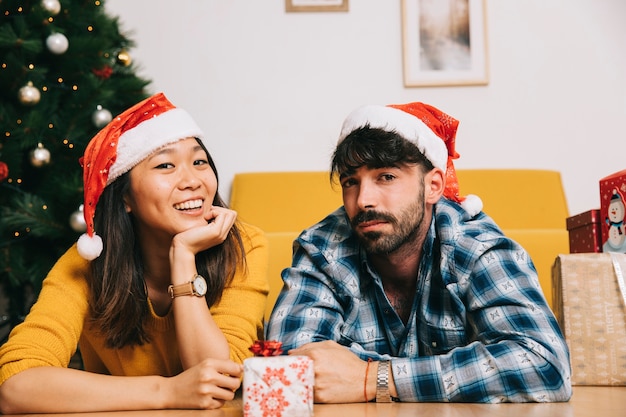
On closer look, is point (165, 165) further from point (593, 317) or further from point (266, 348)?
point (593, 317)

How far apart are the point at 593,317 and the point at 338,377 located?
0.80 meters

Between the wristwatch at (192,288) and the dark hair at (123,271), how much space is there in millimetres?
112

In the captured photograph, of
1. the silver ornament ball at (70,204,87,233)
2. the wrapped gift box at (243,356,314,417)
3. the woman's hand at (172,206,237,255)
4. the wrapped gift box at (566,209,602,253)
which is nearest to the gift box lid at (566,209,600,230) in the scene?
the wrapped gift box at (566,209,602,253)

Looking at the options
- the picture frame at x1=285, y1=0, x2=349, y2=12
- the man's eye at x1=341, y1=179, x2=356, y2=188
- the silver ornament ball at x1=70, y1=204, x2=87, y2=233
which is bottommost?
the silver ornament ball at x1=70, y1=204, x2=87, y2=233

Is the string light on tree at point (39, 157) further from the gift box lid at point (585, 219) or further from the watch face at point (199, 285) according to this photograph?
the gift box lid at point (585, 219)

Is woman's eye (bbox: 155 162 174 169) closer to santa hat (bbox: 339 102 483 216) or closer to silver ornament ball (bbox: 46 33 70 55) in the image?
santa hat (bbox: 339 102 483 216)

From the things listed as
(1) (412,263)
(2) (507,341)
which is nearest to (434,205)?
(1) (412,263)

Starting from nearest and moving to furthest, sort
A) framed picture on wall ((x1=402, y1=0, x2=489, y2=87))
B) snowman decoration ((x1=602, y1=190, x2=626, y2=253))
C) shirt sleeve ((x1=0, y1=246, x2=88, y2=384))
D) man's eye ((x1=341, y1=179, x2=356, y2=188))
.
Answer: shirt sleeve ((x1=0, y1=246, x2=88, y2=384)), man's eye ((x1=341, y1=179, x2=356, y2=188)), snowman decoration ((x1=602, y1=190, x2=626, y2=253)), framed picture on wall ((x1=402, y1=0, x2=489, y2=87))

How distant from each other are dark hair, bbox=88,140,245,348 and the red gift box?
3.52 ft

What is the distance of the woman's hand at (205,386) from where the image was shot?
4.14ft

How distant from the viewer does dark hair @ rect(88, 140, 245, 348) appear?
1.64 meters

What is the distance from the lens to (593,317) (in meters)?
1.75

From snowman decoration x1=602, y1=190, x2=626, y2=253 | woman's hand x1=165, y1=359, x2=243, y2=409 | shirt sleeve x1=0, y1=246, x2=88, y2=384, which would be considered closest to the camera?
woman's hand x1=165, y1=359, x2=243, y2=409

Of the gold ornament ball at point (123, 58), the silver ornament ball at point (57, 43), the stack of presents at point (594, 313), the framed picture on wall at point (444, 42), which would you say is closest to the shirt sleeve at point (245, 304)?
the stack of presents at point (594, 313)
